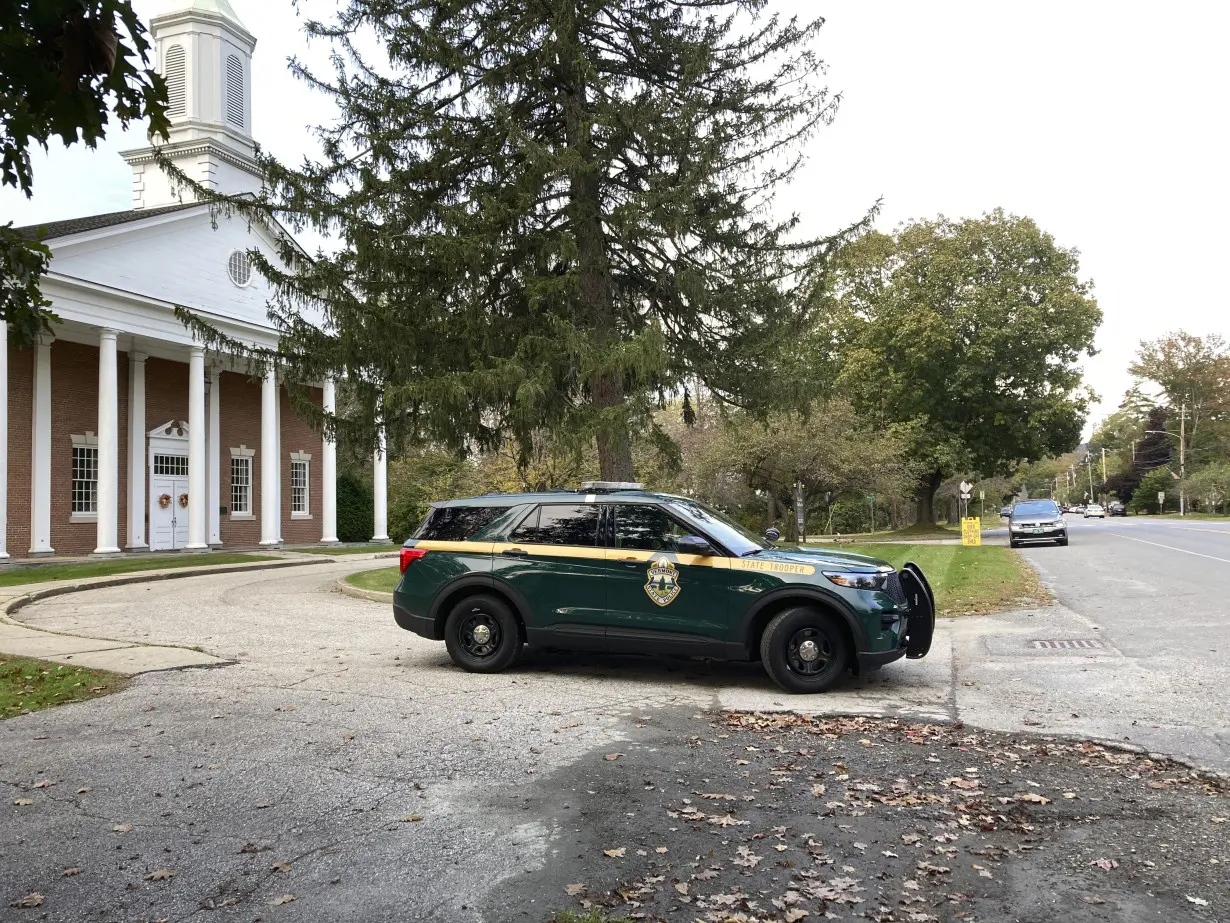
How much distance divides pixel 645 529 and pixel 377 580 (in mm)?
11598

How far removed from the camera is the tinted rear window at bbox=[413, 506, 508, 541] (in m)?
9.05

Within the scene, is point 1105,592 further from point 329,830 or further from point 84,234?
point 84,234

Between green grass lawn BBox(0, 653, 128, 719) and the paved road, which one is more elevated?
green grass lawn BBox(0, 653, 128, 719)

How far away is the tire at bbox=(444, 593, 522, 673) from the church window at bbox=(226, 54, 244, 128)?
1316 inches

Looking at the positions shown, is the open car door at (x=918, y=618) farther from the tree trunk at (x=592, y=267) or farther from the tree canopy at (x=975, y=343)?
the tree canopy at (x=975, y=343)

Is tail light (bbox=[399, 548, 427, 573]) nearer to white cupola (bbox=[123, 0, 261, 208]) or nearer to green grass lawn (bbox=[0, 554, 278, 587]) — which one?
green grass lawn (bbox=[0, 554, 278, 587])

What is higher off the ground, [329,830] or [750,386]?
[750,386]

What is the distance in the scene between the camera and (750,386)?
53.8 ft

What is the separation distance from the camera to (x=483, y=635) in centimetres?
884

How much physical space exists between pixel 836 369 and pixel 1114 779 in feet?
39.3

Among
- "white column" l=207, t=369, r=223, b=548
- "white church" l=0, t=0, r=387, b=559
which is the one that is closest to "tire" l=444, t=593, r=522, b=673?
"white church" l=0, t=0, r=387, b=559

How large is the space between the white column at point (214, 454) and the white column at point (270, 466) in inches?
64.5

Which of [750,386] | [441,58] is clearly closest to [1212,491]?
[750,386]

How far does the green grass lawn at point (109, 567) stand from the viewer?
20078 mm
